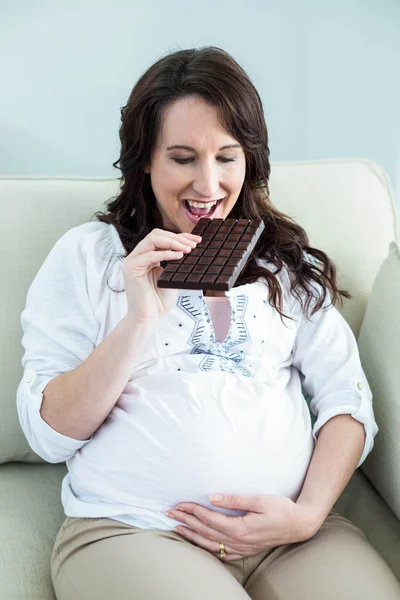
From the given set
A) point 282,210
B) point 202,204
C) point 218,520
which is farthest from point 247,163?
point 218,520

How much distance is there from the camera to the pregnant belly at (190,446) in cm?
137

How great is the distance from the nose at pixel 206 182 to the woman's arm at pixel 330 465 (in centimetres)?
49

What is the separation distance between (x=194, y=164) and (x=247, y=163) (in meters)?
0.15

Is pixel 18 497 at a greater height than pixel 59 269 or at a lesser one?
lesser

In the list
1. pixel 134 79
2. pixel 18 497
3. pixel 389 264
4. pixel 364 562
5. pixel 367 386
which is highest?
pixel 134 79

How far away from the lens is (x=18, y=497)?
5.42 feet

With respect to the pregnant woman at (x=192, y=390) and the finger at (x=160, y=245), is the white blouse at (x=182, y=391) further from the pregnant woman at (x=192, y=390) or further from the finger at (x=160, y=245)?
the finger at (x=160, y=245)

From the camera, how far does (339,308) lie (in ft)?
6.05

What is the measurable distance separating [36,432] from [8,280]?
41 cm

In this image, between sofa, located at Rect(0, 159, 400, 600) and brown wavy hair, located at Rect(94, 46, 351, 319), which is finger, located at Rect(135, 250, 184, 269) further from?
sofa, located at Rect(0, 159, 400, 600)

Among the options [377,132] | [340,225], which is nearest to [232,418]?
[340,225]

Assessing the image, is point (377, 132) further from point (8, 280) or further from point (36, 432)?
point (36, 432)

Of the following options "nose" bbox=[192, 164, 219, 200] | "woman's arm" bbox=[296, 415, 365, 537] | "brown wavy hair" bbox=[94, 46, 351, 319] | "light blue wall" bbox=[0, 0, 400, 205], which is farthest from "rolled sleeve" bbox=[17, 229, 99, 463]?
"light blue wall" bbox=[0, 0, 400, 205]

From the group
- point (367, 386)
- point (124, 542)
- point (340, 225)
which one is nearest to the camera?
point (124, 542)
